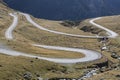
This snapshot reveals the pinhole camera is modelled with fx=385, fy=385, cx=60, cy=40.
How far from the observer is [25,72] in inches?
3841

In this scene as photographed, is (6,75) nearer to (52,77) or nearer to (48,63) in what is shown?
(52,77)

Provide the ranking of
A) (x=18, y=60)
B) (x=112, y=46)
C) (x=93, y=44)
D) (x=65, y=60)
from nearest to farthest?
(x=18, y=60) → (x=65, y=60) → (x=112, y=46) → (x=93, y=44)

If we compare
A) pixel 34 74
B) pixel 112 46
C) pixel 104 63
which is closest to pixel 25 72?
pixel 34 74

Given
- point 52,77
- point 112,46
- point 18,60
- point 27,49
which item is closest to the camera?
point 52,77

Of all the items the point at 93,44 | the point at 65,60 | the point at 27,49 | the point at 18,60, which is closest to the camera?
the point at 18,60

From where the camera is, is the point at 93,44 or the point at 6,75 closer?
the point at 6,75

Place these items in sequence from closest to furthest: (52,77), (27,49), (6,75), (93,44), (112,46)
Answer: (6,75), (52,77), (27,49), (112,46), (93,44)

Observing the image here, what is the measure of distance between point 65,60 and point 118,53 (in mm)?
41464

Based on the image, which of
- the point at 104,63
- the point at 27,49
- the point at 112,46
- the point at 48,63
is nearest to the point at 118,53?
the point at 112,46

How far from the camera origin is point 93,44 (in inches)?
7333

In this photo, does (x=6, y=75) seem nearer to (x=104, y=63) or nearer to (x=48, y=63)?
(x=48, y=63)

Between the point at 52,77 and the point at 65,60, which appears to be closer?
the point at 52,77

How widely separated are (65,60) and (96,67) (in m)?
9.83

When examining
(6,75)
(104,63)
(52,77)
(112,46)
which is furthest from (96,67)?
(112,46)
